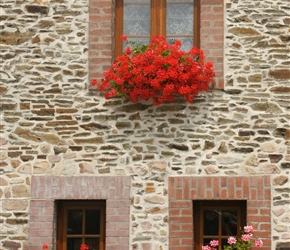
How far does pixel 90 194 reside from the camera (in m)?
8.29

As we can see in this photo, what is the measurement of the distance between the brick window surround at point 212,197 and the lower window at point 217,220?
0.70ft

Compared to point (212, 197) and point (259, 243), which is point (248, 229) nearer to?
point (259, 243)

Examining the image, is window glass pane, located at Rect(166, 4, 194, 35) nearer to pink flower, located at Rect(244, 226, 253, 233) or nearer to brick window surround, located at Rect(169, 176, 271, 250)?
brick window surround, located at Rect(169, 176, 271, 250)

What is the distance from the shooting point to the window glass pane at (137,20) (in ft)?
29.0

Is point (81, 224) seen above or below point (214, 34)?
below

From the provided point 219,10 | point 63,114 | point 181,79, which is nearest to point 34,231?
point 63,114

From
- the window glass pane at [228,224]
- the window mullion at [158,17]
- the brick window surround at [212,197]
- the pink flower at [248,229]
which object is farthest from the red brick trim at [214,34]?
the pink flower at [248,229]

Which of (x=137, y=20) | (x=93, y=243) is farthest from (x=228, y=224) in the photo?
(x=137, y=20)

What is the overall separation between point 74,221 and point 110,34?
7.83 feet

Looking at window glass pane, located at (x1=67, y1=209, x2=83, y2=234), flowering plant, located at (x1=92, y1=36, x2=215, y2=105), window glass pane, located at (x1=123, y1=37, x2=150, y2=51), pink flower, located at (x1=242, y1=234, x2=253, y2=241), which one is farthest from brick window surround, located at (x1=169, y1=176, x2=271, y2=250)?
window glass pane, located at (x1=123, y1=37, x2=150, y2=51)

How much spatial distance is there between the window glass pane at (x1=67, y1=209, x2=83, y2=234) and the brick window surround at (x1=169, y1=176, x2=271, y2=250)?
1164mm

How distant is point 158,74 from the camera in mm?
8070

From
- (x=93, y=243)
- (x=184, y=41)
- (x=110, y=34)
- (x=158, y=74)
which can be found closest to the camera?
(x=158, y=74)

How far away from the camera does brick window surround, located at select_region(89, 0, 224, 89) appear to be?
848 cm
